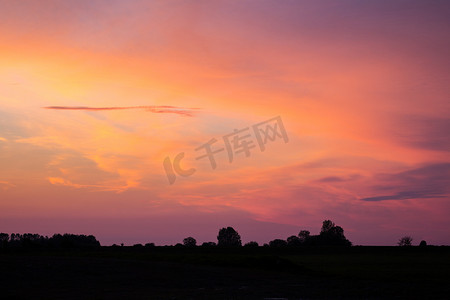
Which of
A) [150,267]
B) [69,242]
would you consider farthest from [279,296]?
[69,242]

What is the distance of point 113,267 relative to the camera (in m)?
48.9

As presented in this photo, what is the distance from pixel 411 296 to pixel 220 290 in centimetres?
1227

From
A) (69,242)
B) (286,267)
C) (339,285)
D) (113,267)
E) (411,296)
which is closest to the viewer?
(411,296)

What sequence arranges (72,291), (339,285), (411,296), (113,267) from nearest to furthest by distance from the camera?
(411,296), (72,291), (339,285), (113,267)

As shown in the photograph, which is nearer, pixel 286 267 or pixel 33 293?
pixel 33 293

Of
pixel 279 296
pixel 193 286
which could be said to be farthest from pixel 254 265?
pixel 279 296

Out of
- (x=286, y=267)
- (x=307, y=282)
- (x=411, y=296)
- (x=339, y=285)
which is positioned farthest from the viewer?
(x=286, y=267)

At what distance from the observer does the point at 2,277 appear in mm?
39156

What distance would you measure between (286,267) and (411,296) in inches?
1036

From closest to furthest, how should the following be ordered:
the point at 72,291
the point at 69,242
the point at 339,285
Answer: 1. the point at 72,291
2. the point at 339,285
3. the point at 69,242

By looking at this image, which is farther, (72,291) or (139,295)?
(72,291)

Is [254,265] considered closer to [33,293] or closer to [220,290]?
[220,290]

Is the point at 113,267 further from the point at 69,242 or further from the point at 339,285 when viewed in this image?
the point at 69,242

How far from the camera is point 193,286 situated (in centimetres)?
3791
